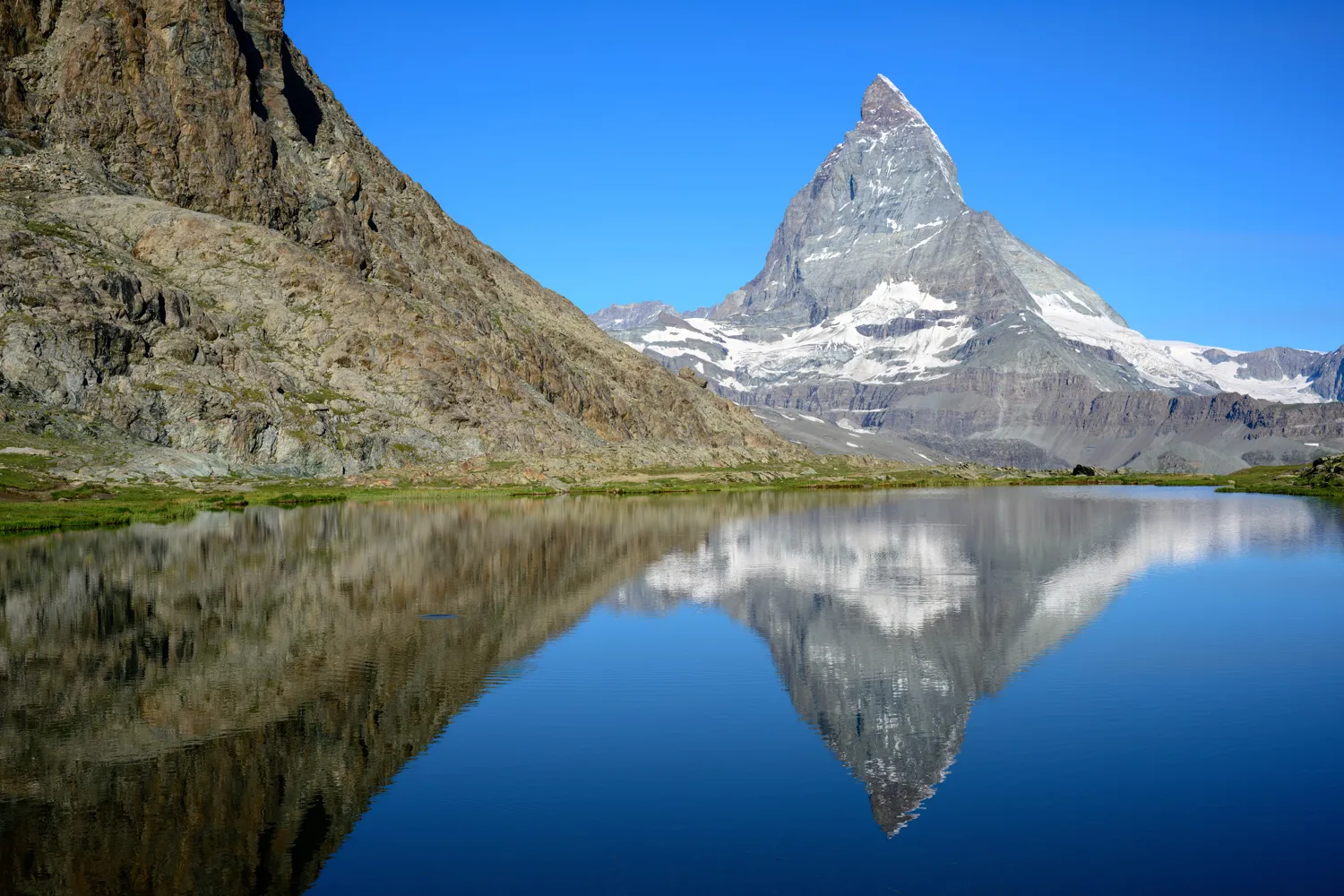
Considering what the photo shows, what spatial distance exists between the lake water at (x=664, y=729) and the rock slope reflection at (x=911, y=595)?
0.29 m

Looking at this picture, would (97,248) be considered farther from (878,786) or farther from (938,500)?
(878,786)

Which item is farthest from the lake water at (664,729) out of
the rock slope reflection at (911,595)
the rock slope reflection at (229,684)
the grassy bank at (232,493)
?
the grassy bank at (232,493)

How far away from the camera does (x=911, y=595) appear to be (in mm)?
61938

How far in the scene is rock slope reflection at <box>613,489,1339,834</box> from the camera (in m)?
35.1

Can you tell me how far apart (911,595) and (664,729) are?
30.2 m

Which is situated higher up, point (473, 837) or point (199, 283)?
point (199, 283)

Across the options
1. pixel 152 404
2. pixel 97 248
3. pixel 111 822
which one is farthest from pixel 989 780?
pixel 97 248

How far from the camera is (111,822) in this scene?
25.9 metres

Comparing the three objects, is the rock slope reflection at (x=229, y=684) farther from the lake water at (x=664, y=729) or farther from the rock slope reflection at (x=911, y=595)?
the rock slope reflection at (x=911, y=595)

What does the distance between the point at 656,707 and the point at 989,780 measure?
37.8 feet

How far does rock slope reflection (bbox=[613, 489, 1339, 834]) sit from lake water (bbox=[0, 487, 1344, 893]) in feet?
0.96

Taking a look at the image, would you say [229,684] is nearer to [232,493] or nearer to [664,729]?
[664,729]

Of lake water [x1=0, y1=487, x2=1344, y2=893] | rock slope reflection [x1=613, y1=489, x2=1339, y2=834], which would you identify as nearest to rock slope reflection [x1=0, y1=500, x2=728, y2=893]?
lake water [x1=0, y1=487, x2=1344, y2=893]

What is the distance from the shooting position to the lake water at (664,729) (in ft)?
79.2
